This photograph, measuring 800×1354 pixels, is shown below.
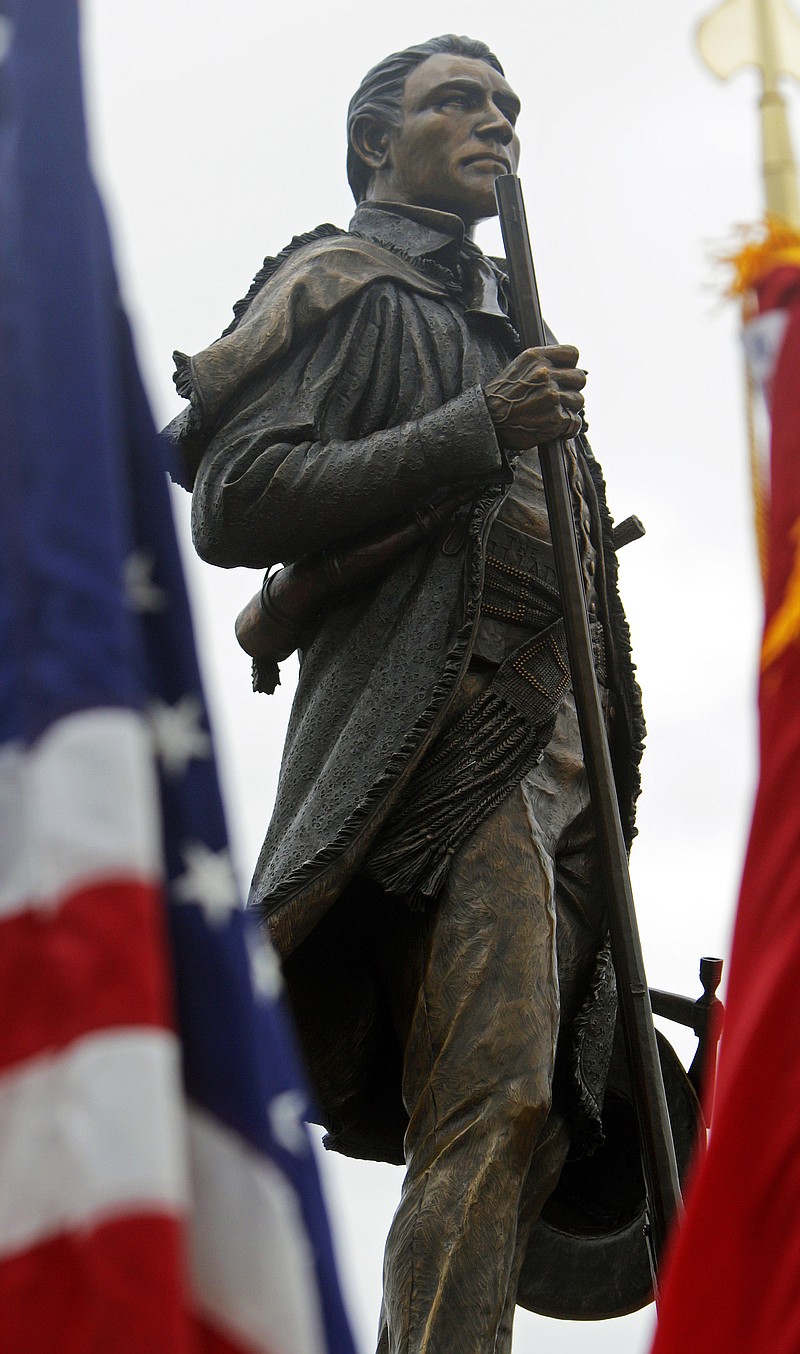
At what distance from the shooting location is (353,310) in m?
4.70

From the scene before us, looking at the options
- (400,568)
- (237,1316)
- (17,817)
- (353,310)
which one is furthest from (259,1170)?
(353,310)

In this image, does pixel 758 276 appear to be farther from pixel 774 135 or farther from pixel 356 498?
pixel 356 498

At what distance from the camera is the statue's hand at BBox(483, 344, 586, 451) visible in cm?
429

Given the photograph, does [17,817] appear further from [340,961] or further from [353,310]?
[353,310]

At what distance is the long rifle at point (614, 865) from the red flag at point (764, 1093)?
5.85 feet

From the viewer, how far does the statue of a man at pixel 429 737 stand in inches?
154

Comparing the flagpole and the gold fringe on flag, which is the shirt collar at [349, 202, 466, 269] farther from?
the gold fringe on flag

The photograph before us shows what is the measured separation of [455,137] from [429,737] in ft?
4.88

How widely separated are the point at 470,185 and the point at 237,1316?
352 cm

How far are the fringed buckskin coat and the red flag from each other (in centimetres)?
176

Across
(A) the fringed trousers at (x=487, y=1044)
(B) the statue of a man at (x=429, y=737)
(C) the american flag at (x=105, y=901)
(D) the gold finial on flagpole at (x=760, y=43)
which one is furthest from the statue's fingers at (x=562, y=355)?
(C) the american flag at (x=105, y=901)

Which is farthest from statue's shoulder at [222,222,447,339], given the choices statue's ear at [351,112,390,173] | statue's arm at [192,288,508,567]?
statue's ear at [351,112,390,173]

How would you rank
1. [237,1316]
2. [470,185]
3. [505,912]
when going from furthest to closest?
1. [470,185]
2. [505,912]
3. [237,1316]

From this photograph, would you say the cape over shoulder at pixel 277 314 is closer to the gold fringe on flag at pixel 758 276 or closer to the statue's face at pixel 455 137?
the statue's face at pixel 455 137
